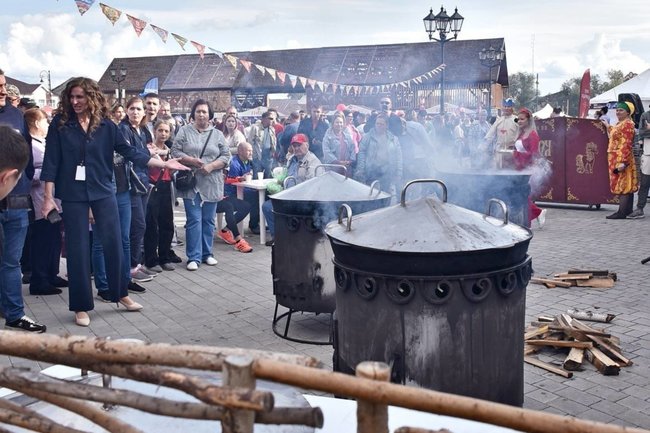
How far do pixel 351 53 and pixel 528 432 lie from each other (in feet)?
123

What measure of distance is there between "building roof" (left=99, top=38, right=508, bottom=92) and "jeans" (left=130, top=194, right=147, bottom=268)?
22.8 m

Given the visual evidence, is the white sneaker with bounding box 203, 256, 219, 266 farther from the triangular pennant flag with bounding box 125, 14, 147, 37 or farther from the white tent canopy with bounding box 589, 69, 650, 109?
the white tent canopy with bounding box 589, 69, 650, 109

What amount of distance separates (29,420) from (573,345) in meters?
4.12

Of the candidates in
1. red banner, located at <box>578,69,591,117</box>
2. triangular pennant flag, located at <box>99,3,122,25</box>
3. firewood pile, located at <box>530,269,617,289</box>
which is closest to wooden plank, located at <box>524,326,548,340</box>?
firewood pile, located at <box>530,269,617,289</box>

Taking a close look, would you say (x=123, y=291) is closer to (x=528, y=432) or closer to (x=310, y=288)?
(x=310, y=288)

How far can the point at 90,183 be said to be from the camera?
5.44 meters

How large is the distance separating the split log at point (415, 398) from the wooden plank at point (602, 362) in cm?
345

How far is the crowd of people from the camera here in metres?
5.43

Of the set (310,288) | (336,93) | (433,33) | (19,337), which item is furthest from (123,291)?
(336,93)

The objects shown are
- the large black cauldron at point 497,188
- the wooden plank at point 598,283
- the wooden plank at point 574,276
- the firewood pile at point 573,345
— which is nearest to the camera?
the firewood pile at point 573,345

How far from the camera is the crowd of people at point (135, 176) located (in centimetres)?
543

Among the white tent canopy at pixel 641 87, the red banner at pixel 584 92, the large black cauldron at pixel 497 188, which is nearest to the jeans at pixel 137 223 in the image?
the large black cauldron at pixel 497 188

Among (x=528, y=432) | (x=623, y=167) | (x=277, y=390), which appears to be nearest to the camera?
(x=528, y=432)

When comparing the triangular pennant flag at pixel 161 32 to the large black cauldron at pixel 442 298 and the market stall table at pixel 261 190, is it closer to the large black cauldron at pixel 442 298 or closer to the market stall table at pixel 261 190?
the market stall table at pixel 261 190
